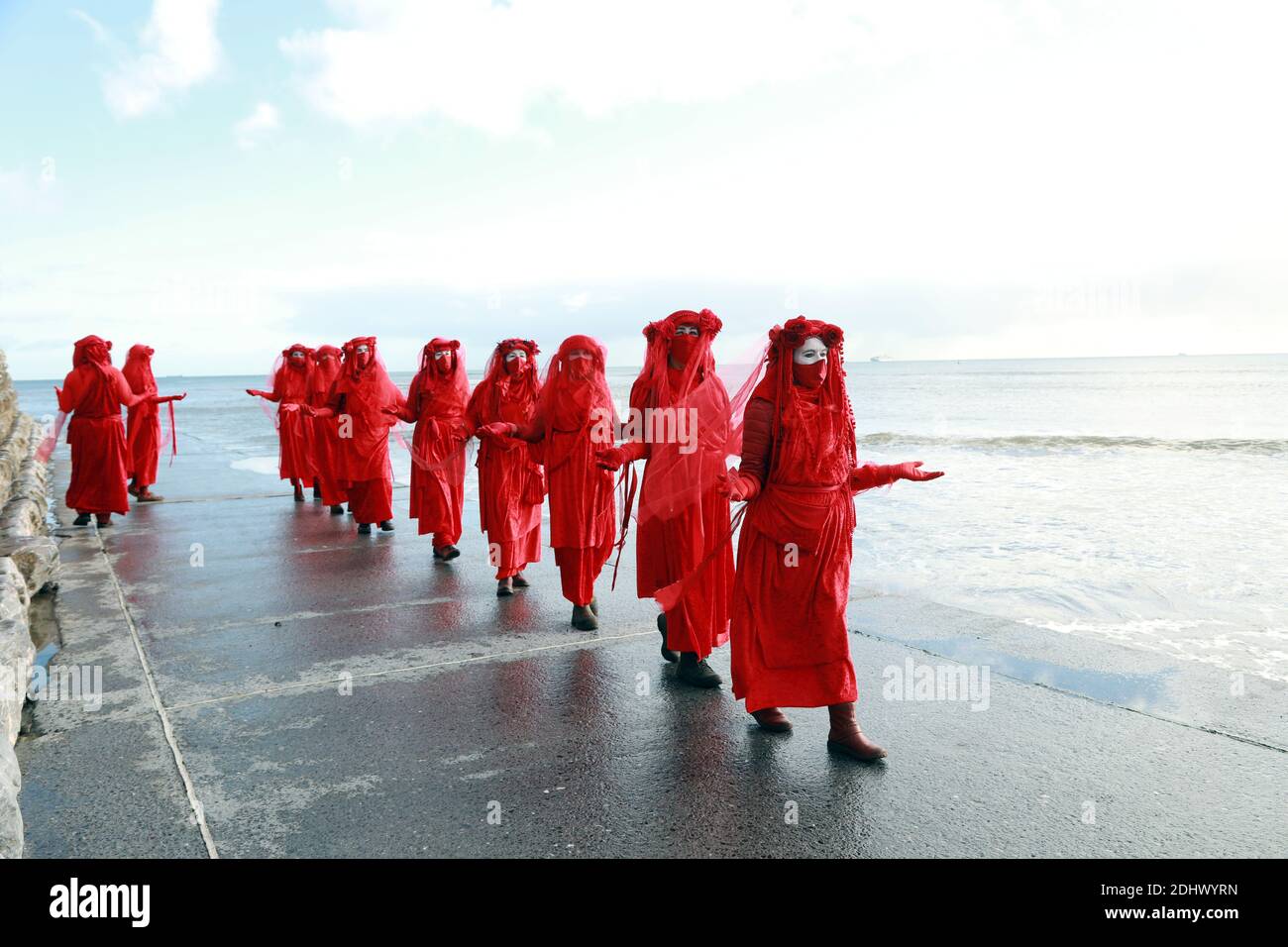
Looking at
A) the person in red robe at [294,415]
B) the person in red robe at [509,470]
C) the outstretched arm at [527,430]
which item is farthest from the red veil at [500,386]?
the person in red robe at [294,415]

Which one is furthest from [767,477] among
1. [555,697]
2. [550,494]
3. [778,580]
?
[550,494]

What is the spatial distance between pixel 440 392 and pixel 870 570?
4.11 m

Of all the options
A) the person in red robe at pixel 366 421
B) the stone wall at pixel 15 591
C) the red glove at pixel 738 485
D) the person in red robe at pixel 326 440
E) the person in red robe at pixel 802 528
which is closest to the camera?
the stone wall at pixel 15 591

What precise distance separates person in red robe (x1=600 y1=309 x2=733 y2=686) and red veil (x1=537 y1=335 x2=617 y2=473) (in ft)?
3.53

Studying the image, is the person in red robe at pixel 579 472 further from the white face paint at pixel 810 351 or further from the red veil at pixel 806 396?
the white face paint at pixel 810 351

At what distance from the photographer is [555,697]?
479cm

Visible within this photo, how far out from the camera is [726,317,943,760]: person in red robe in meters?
4.02

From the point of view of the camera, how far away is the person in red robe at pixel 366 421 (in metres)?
9.68

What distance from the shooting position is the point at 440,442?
8602 millimetres

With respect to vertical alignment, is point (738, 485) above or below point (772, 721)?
above

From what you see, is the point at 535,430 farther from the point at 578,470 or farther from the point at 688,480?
the point at 688,480

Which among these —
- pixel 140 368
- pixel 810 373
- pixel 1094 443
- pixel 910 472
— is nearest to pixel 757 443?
pixel 810 373

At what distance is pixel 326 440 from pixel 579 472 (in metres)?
6.30

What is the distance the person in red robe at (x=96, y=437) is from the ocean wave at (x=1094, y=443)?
19.4 metres
